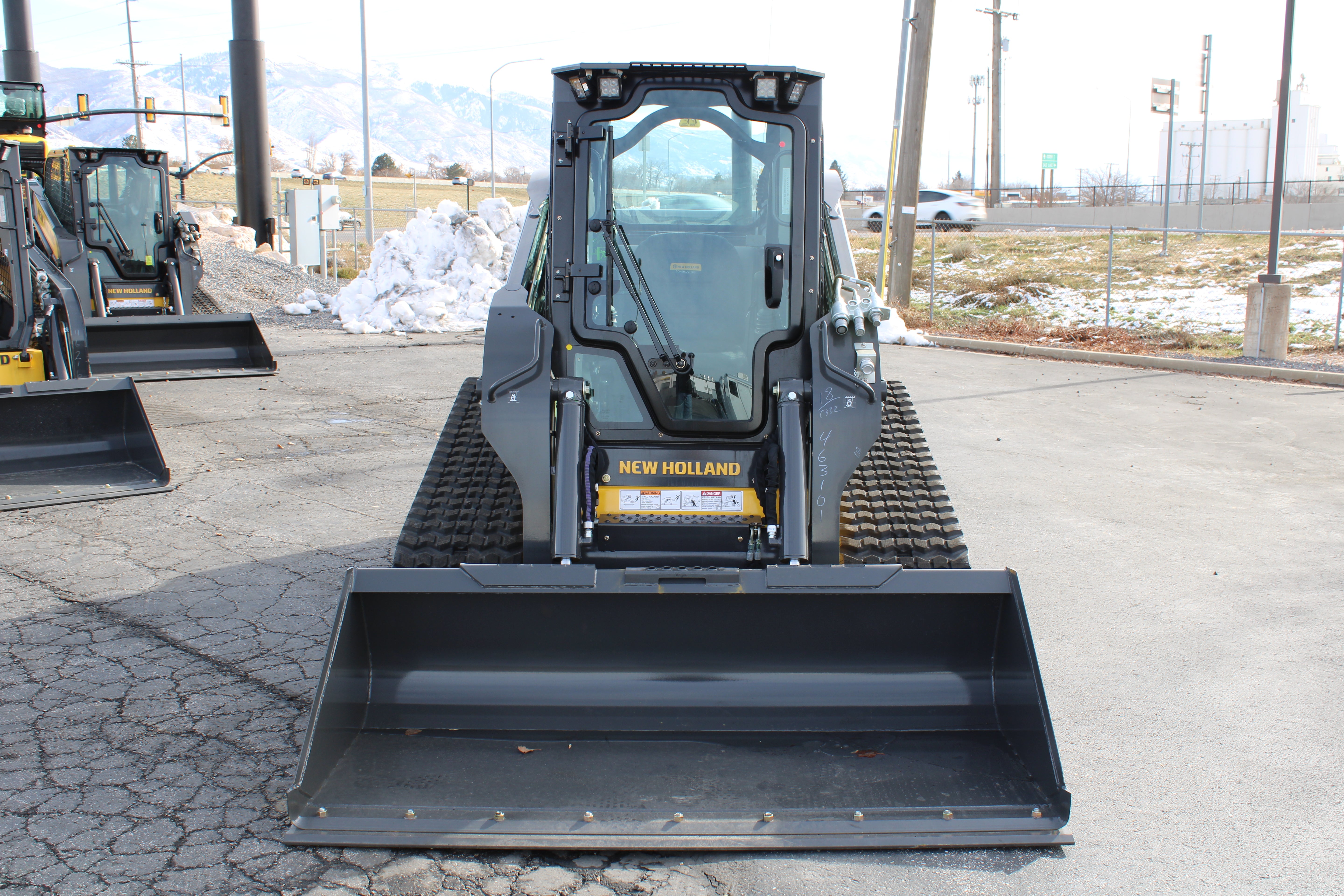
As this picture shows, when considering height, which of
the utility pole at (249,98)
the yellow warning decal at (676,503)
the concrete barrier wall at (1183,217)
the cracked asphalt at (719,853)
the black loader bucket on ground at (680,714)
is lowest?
the cracked asphalt at (719,853)

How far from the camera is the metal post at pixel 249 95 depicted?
84.8ft

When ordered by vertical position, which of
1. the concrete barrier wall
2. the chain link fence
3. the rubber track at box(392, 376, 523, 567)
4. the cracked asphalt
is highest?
the concrete barrier wall

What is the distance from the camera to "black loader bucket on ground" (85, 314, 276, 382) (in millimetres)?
13016

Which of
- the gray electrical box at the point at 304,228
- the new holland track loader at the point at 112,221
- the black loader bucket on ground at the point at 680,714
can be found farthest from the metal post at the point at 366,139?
the black loader bucket on ground at the point at 680,714

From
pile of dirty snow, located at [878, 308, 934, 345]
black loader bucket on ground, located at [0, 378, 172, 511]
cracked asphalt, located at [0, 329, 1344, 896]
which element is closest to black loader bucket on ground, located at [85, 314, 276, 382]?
cracked asphalt, located at [0, 329, 1344, 896]

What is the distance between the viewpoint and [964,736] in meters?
3.77

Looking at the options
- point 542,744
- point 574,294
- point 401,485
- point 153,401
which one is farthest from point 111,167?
point 542,744

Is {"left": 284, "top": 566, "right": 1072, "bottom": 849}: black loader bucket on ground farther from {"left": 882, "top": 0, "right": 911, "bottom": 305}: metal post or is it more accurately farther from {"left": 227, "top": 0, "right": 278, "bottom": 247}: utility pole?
{"left": 227, "top": 0, "right": 278, "bottom": 247}: utility pole

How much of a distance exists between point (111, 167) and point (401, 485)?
1210 cm

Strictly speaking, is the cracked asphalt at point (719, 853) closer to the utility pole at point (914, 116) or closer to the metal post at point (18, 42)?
the utility pole at point (914, 116)

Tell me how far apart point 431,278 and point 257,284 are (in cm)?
565

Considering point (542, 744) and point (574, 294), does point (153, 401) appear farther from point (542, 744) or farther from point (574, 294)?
point (542, 744)

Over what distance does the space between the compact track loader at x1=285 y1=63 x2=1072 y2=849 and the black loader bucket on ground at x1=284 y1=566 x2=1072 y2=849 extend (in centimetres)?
1

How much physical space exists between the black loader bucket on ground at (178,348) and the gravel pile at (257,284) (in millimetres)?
5956
